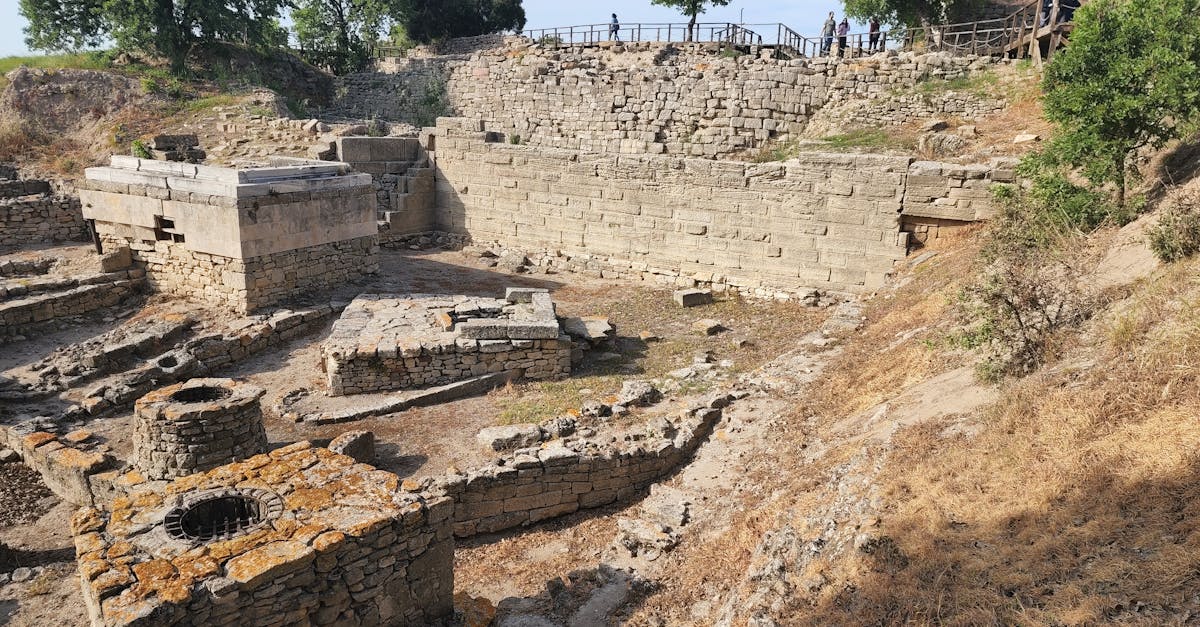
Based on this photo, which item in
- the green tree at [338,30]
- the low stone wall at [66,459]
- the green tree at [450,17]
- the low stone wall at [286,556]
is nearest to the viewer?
the low stone wall at [286,556]

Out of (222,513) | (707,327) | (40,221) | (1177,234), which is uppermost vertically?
(1177,234)

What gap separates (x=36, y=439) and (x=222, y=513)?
4.07 m

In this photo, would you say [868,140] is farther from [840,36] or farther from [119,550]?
[119,550]

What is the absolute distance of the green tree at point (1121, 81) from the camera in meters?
7.76

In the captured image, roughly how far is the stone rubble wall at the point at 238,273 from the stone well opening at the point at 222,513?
6703 millimetres

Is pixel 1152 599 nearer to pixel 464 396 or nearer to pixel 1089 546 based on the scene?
pixel 1089 546

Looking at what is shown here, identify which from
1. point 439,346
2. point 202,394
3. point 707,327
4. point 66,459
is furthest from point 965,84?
point 66,459

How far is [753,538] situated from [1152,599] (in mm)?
2631

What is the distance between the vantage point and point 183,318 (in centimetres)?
1095

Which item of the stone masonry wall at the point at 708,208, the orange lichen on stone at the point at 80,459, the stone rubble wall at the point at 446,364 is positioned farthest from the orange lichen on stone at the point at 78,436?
the stone masonry wall at the point at 708,208

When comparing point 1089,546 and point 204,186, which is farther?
point 204,186

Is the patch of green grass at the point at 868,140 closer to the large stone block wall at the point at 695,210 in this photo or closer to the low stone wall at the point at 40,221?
the large stone block wall at the point at 695,210

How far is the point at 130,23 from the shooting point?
968 inches

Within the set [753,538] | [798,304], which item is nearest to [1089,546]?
[753,538]
